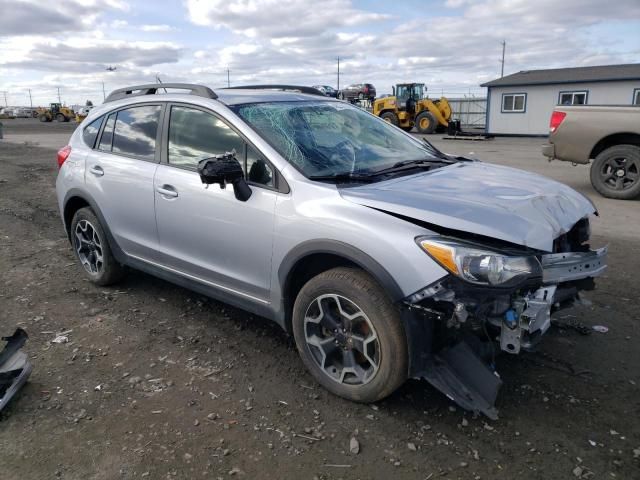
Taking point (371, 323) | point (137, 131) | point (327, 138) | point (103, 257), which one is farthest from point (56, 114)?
point (371, 323)

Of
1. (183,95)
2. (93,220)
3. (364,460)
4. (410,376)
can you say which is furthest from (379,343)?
(93,220)

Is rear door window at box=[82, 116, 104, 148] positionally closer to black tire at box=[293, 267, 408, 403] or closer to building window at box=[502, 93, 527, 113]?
black tire at box=[293, 267, 408, 403]

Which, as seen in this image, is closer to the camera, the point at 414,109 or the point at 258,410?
the point at 258,410

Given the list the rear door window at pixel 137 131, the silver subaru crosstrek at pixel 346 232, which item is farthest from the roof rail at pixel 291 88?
the rear door window at pixel 137 131

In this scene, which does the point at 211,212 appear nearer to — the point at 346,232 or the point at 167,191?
the point at 167,191

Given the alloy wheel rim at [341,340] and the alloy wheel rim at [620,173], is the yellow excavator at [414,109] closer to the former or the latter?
the alloy wheel rim at [620,173]

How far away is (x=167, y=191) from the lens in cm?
389

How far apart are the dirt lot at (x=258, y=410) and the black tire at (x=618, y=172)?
491cm

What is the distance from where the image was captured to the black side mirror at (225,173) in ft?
10.3

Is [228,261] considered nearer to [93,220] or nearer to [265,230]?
[265,230]

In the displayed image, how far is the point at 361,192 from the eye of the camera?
3.04 meters

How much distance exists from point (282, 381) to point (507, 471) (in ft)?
4.67

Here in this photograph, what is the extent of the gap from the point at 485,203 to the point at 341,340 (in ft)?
3.69

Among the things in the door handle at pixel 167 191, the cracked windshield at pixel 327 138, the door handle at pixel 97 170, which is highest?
the cracked windshield at pixel 327 138
